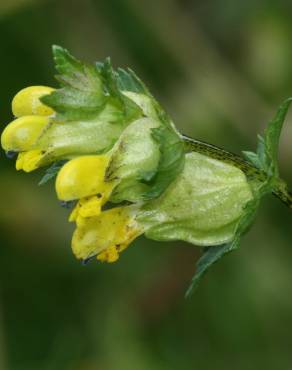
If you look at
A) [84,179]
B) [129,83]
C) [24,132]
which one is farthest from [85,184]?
[129,83]

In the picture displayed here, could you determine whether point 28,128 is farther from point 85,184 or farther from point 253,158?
point 253,158

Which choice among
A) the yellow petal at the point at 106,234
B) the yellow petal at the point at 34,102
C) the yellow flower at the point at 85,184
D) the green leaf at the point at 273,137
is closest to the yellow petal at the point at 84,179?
the yellow flower at the point at 85,184

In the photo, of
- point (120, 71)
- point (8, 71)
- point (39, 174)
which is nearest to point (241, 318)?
point (39, 174)

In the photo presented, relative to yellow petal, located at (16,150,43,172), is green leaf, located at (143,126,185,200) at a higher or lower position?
lower

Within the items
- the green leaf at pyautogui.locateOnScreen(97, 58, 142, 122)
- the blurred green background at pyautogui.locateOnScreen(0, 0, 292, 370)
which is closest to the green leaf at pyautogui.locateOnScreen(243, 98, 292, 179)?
the green leaf at pyautogui.locateOnScreen(97, 58, 142, 122)

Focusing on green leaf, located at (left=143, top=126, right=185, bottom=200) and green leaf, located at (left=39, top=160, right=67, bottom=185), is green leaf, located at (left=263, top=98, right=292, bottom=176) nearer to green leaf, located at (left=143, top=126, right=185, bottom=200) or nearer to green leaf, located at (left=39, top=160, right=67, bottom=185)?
green leaf, located at (left=143, top=126, right=185, bottom=200)

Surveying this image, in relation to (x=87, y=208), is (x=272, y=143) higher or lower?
lower

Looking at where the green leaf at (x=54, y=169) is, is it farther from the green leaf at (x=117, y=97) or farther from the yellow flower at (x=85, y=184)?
the green leaf at (x=117, y=97)

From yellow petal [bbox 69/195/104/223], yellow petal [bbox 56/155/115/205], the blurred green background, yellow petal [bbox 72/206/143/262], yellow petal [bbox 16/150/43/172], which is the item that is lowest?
the blurred green background

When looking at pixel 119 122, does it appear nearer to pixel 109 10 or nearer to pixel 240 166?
pixel 240 166
